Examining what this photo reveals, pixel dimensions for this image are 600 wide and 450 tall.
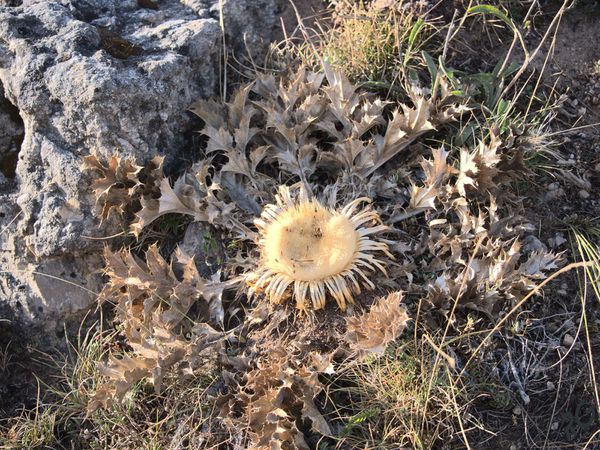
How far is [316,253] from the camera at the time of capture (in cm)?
310

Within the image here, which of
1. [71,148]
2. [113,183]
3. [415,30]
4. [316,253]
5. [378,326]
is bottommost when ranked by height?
[378,326]

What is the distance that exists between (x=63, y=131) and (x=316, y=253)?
5.00 ft

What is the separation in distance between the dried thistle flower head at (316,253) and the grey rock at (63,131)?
2.88 ft

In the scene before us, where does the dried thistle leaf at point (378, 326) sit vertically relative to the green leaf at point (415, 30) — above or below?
below

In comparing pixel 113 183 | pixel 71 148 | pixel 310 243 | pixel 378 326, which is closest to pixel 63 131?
pixel 71 148

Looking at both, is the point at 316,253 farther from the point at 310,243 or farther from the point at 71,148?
the point at 71,148

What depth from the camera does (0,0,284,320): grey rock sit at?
11.1 ft

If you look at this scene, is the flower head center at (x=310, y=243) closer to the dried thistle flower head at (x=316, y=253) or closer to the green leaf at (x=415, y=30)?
the dried thistle flower head at (x=316, y=253)

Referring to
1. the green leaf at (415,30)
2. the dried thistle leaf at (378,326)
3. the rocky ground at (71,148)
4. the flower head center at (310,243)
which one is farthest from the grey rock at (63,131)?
the dried thistle leaf at (378,326)

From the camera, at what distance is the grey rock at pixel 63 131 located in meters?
3.39

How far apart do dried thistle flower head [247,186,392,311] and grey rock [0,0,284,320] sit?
0.88 metres

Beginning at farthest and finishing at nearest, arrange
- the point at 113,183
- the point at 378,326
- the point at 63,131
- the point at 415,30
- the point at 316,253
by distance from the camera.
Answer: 1. the point at 415,30
2. the point at 63,131
3. the point at 113,183
4. the point at 316,253
5. the point at 378,326

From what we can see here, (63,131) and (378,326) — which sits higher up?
(63,131)

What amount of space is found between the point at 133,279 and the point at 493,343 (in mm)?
1767
